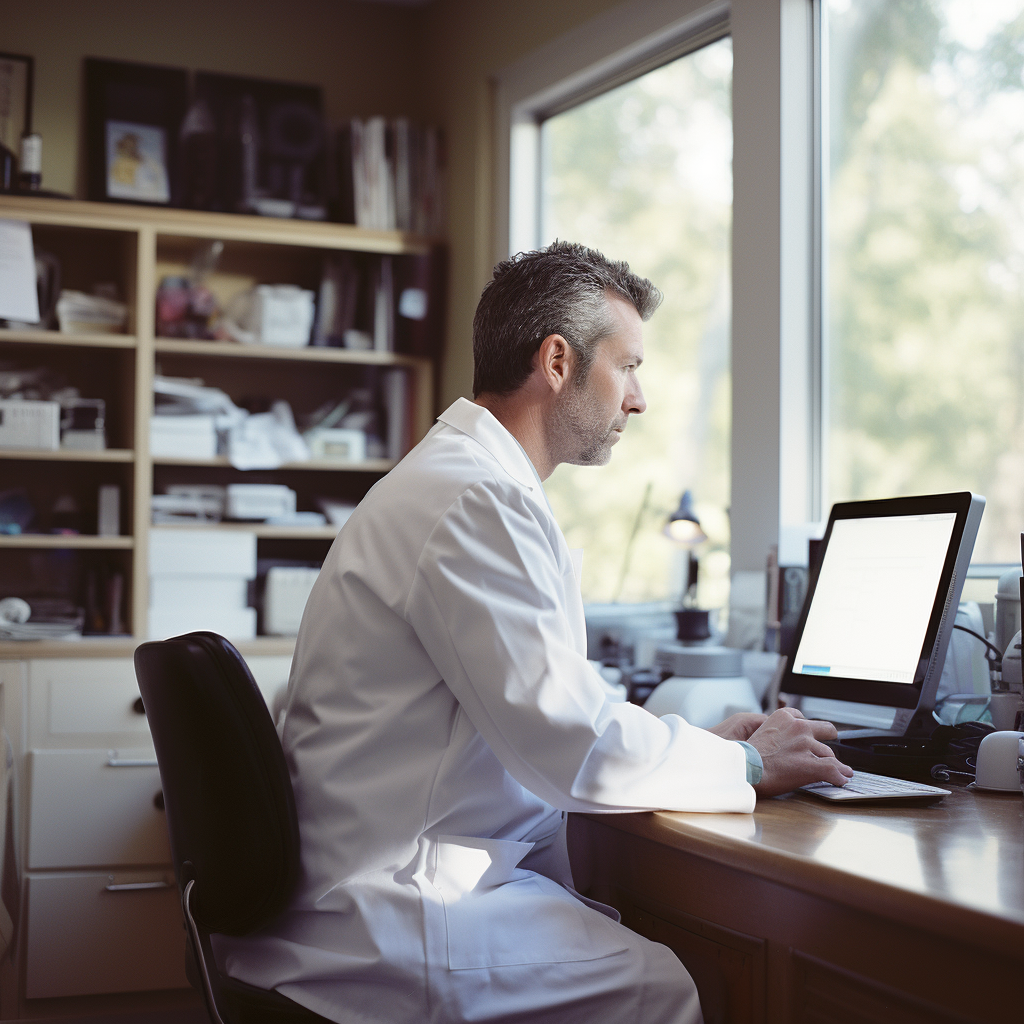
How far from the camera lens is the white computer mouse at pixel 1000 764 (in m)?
1.50

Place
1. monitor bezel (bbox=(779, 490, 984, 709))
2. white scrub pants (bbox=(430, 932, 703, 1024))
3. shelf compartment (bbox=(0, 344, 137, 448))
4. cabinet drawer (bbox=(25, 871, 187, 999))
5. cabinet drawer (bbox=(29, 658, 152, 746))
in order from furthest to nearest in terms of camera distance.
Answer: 1. shelf compartment (bbox=(0, 344, 137, 448))
2. cabinet drawer (bbox=(29, 658, 152, 746))
3. cabinet drawer (bbox=(25, 871, 187, 999))
4. monitor bezel (bbox=(779, 490, 984, 709))
5. white scrub pants (bbox=(430, 932, 703, 1024))

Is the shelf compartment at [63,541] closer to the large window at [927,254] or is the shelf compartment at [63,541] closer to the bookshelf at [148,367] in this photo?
the bookshelf at [148,367]

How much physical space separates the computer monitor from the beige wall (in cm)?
172

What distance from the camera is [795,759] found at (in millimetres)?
1432

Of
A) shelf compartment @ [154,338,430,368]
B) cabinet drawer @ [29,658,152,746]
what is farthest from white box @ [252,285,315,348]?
cabinet drawer @ [29,658,152,746]

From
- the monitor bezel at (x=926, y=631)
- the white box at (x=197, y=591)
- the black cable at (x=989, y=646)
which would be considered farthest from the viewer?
the white box at (x=197, y=591)

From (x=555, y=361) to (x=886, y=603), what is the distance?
64cm

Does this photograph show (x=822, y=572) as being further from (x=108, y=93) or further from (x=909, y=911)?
(x=108, y=93)

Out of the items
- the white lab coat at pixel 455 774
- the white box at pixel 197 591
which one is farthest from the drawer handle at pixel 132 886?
the white lab coat at pixel 455 774

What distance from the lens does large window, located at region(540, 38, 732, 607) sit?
2840 millimetres

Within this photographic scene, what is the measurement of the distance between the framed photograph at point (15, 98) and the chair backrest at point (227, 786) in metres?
2.60

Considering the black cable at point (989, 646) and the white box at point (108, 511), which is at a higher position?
the white box at point (108, 511)

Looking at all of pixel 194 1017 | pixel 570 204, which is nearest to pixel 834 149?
pixel 570 204

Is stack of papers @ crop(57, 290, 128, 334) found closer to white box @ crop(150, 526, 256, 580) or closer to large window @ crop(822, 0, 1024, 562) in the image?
white box @ crop(150, 526, 256, 580)
